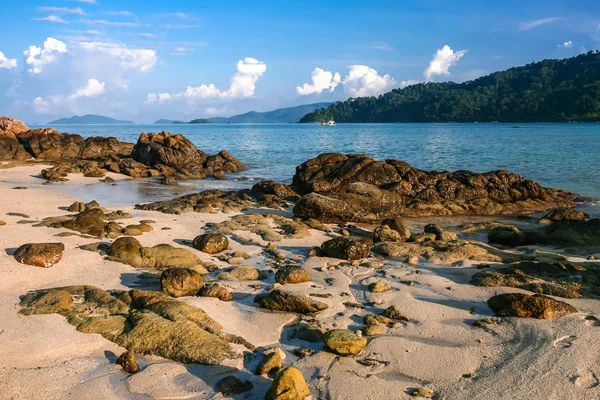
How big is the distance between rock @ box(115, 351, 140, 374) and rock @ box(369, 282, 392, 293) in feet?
13.7

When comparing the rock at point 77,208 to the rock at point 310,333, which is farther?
the rock at point 77,208

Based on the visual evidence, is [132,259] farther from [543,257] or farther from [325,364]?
[543,257]

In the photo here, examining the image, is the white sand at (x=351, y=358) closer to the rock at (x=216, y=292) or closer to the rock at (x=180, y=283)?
the rock at (x=216, y=292)

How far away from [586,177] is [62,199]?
26.8 m

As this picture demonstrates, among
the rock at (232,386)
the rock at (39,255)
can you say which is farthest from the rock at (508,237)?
the rock at (39,255)

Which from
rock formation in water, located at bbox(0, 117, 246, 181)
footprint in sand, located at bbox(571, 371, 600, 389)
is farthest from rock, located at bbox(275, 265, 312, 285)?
rock formation in water, located at bbox(0, 117, 246, 181)

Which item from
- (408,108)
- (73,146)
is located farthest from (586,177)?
(408,108)

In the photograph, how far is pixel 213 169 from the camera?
29.5 meters

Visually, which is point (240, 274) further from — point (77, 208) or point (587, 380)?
point (77, 208)

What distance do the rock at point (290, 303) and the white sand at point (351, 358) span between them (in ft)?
0.51

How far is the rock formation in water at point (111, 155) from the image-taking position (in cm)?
2719

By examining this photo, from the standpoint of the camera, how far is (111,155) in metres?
32.4

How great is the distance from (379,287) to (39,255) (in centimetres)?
627

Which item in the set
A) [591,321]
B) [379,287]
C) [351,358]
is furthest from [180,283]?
[591,321]
